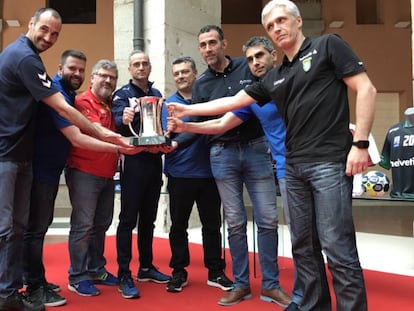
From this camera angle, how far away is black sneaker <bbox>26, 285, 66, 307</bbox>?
3041mm

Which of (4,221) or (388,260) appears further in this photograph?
(388,260)

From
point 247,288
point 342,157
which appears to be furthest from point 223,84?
point 247,288

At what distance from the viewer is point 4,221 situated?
9.07ft

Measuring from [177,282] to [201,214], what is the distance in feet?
1.79

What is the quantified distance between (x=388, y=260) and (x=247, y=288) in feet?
6.94

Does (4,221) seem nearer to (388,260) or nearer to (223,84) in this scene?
(223,84)

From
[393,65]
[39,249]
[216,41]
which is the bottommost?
[39,249]

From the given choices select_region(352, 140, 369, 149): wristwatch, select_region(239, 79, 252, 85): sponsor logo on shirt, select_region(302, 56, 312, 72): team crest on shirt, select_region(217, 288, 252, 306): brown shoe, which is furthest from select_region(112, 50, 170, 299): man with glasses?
select_region(352, 140, 369, 149): wristwatch

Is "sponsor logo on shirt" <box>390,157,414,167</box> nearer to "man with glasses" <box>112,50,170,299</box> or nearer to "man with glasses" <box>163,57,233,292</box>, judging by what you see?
"man with glasses" <box>163,57,233,292</box>

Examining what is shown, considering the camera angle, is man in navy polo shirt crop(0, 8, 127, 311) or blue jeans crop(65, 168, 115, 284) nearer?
man in navy polo shirt crop(0, 8, 127, 311)

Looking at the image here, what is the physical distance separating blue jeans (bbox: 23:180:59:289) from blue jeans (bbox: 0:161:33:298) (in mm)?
179

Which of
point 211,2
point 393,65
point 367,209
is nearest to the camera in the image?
point 211,2

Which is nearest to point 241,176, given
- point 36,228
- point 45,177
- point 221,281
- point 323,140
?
point 221,281

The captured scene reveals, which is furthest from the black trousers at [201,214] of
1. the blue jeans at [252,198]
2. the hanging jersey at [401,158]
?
the hanging jersey at [401,158]
